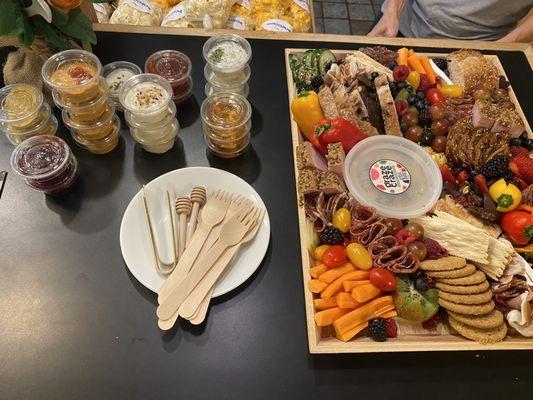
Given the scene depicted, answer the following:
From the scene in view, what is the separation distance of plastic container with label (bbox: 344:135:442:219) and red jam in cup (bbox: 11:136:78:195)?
3.05ft

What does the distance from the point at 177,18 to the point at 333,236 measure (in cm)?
137

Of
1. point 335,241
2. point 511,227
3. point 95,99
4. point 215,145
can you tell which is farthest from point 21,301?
point 511,227

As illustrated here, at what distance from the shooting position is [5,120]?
4.35 ft

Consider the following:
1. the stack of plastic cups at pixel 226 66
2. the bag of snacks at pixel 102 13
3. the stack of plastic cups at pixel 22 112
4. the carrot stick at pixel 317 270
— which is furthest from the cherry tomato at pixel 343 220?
the bag of snacks at pixel 102 13

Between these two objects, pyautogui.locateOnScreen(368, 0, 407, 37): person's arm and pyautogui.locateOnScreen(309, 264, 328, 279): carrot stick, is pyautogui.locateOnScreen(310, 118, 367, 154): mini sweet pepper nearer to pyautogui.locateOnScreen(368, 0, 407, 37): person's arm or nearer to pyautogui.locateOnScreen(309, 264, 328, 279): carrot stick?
pyautogui.locateOnScreen(309, 264, 328, 279): carrot stick

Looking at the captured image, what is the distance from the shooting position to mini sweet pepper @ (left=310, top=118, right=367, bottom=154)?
4.53ft

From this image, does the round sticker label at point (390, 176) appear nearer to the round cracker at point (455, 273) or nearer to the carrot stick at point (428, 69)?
the round cracker at point (455, 273)

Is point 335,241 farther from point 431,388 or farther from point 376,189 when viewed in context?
point 431,388

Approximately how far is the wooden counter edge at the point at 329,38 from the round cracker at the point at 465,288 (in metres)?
1.17

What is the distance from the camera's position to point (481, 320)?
1.18 metres

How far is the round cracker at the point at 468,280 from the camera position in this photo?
1.19m

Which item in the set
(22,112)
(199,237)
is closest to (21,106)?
(22,112)

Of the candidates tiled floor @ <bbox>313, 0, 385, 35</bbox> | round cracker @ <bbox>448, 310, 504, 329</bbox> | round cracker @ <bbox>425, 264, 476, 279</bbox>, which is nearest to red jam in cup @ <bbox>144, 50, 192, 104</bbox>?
round cracker @ <bbox>425, 264, 476, 279</bbox>

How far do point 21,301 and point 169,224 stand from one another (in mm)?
483
